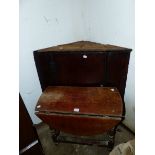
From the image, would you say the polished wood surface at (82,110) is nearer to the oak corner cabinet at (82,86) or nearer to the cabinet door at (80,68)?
the oak corner cabinet at (82,86)

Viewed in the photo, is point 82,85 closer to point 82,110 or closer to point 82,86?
point 82,86

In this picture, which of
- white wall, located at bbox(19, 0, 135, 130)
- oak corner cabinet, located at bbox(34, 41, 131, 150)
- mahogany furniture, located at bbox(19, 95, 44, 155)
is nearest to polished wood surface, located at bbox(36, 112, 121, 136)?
oak corner cabinet, located at bbox(34, 41, 131, 150)

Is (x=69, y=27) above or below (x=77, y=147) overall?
above

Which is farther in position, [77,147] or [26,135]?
[77,147]

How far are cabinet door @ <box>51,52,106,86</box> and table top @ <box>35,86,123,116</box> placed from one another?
0.28 ft

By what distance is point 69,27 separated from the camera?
2.02 m

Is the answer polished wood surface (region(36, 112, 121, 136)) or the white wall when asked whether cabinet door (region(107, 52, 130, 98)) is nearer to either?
the white wall

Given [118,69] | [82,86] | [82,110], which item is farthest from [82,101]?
[118,69]

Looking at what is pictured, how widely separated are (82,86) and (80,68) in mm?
201

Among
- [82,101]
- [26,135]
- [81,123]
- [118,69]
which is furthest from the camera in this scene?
[118,69]

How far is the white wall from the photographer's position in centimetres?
166

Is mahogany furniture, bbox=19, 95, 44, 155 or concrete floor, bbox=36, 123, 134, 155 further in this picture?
concrete floor, bbox=36, 123, 134, 155
